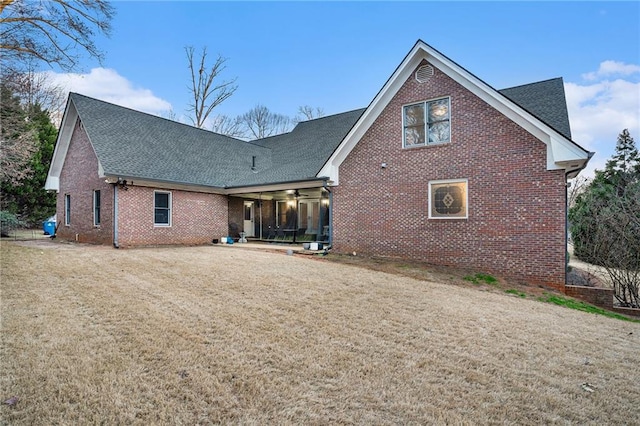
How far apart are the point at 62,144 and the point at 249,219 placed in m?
9.65

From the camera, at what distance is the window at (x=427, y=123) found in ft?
35.2

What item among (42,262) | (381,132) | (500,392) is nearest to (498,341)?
(500,392)

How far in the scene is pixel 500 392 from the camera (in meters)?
3.06

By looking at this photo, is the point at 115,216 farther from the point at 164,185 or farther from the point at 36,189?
the point at 36,189

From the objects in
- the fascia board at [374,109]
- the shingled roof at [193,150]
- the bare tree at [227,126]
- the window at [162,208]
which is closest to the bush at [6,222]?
the shingled roof at [193,150]

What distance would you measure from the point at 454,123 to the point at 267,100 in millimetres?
33342

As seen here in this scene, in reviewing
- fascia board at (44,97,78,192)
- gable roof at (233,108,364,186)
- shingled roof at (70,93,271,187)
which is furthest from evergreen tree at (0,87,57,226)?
gable roof at (233,108,364,186)

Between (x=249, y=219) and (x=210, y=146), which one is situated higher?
(x=210, y=146)

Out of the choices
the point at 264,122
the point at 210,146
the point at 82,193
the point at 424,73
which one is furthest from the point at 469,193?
the point at 264,122

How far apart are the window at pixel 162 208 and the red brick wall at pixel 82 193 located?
1646 millimetres

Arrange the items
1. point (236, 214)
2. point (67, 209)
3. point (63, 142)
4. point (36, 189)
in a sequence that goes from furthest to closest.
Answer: point (36, 189) → point (236, 214) → point (67, 209) → point (63, 142)

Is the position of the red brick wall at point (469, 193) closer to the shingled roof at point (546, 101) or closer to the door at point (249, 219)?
the shingled roof at point (546, 101)

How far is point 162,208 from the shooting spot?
14.4 m

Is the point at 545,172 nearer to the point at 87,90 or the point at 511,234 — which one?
the point at 511,234
